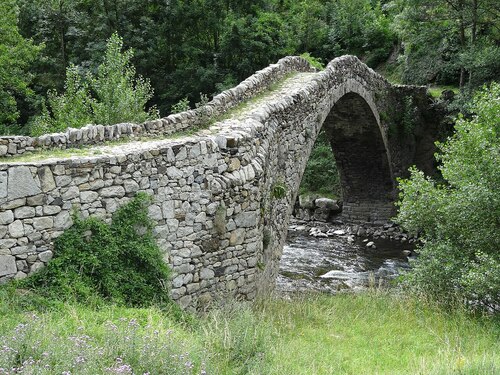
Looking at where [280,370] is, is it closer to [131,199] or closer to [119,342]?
[119,342]

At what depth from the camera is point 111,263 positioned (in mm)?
7031

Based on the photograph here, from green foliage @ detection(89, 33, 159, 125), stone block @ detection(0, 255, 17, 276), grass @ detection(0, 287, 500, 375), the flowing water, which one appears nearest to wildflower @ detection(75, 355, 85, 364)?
grass @ detection(0, 287, 500, 375)

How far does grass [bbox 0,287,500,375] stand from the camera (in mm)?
4863

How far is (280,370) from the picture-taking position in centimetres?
603

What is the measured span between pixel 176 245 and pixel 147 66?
2146 centimetres

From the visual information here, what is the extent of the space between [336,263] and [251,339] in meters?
12.7

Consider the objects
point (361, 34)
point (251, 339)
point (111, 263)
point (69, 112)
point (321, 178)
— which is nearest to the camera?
point (251, 339)

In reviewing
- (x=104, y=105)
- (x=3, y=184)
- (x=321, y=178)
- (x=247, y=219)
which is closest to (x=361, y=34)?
(x=321, y=178)

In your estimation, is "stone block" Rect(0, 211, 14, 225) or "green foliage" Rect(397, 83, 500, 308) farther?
"green foliage" Rect(397, 83, 500, 308)

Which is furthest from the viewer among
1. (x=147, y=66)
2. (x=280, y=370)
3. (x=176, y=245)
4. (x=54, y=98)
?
(x=147, y=66)

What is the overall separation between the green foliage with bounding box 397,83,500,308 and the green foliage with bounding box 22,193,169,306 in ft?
17.5

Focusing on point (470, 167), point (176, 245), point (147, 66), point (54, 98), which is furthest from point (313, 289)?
point (147, 66)

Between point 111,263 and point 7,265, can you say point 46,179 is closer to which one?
point 7,265

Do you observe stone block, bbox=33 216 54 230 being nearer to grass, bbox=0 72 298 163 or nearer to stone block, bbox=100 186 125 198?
stone block, bbox=100 186 125 198
